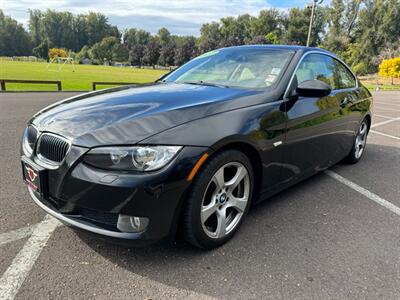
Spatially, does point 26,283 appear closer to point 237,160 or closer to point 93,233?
point 93,233

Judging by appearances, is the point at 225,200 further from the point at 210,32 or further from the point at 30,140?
the point at 210,32

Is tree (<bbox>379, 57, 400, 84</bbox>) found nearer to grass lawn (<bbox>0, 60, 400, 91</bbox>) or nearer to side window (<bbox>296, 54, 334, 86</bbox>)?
grass lawn (<bbox>0, 60, 400, 91</bbox>)

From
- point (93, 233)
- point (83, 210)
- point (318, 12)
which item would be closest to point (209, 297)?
point (93, 233)

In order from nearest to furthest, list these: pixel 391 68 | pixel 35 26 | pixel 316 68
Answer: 1. pixel 316 68
2. pixel 391 68
3. pixel 35 26

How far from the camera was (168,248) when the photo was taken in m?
2.57

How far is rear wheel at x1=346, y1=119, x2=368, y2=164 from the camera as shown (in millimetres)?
4844

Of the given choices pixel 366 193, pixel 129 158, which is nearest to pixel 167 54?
pixel 366 193

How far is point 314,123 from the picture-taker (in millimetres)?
3367

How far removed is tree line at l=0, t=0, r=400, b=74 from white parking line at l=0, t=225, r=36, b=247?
67.8 meters


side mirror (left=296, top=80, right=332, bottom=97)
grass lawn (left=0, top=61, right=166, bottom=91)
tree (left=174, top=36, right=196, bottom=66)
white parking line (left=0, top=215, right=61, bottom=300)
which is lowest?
grass lawn (left=0, top=61, right=166, bottom=91)

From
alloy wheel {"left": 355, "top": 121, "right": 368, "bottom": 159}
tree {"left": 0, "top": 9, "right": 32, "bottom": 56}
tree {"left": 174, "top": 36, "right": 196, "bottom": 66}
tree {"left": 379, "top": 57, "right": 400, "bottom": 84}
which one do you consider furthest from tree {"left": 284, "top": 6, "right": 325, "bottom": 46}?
tree {"left": 0, "top": 9, "right": 32, "bottom": 56}

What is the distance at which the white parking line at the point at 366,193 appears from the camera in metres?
3.48

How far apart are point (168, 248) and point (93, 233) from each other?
656 mm

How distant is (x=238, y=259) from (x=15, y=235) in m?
1.80
